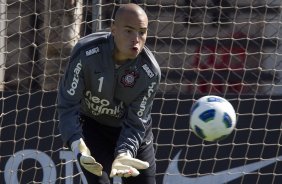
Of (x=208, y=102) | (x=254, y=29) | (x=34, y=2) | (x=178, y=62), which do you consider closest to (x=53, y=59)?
(x=34, y=2)

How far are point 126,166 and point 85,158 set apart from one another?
23cm

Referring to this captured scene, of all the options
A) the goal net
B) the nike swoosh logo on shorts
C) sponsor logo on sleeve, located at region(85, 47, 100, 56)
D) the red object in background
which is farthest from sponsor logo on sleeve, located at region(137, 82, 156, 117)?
the red object in background

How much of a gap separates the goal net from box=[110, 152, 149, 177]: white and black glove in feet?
6.54

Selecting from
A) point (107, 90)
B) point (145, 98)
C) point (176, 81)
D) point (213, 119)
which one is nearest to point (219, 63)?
point (176, 81)

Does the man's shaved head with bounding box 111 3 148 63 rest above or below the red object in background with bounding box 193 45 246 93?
above

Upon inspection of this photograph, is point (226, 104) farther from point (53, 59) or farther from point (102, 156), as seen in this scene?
point (53, 59)

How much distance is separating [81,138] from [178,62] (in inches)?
102

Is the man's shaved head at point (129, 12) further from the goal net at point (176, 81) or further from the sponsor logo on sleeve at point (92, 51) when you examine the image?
the goal net at point (176, 81)

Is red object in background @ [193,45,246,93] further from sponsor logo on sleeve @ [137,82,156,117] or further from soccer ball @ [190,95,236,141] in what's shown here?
sponsor logo on sleeve @ [137,82,156,117]

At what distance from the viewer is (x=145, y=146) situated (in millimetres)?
4914

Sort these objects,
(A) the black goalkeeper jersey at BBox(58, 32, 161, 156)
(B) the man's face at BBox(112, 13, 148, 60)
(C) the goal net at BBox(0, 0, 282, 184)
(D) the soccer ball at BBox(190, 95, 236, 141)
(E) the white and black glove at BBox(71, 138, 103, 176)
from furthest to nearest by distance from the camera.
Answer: (C) the goal net at BBox(0, 0, 282, 184), (D) the soccer ball at BBox(190, 95, 236, 141), (A) the black goalkeeper jersey at BBox(58, 32, 161, 156), (B) the man's face at BBox(112, 13, 148, 60), (E) the white and black glove at BBox(71, 138, 103, 176)

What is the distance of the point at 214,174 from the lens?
256 inches

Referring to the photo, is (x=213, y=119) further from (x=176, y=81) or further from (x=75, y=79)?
(x=176, y=81)

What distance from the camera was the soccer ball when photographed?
15.9 feet
